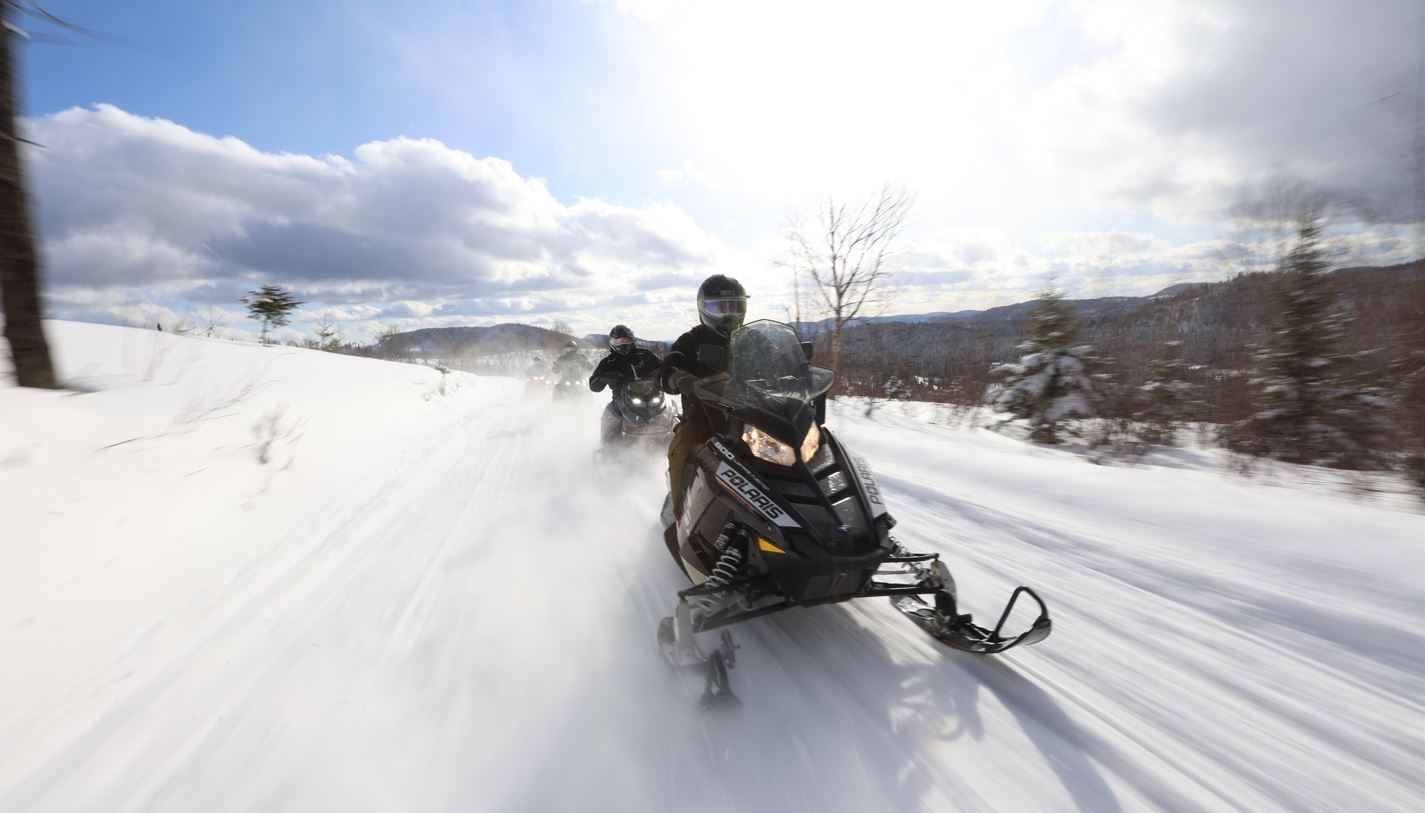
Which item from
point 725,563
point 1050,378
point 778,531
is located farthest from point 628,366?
point 1050,378

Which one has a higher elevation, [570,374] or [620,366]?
[620,366]

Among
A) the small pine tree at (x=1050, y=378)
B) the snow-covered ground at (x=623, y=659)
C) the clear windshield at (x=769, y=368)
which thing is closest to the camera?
the snow-covered ground at (x=623, y=659)

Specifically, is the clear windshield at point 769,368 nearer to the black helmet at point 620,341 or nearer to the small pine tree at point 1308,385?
the black helmet at point 620,341

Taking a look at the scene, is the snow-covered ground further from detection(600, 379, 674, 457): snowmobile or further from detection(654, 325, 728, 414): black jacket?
detection(600, 379, 674, 457): snowmobile

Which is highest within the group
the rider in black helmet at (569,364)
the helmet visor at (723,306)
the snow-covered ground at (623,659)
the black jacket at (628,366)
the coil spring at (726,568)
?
the helmet visor at (723,306)

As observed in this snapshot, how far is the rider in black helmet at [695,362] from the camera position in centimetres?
351

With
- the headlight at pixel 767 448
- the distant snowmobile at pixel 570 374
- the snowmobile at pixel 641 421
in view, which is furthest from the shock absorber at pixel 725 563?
the distant snowmobile at pixel 570 374

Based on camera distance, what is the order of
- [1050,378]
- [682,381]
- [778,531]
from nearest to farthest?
[778,531] → [682,381] → [1050,378]

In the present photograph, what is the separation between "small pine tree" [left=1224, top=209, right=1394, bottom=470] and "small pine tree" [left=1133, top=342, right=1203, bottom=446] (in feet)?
3.50

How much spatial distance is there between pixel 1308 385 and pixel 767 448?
7878 millimetres

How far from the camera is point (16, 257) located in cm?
418

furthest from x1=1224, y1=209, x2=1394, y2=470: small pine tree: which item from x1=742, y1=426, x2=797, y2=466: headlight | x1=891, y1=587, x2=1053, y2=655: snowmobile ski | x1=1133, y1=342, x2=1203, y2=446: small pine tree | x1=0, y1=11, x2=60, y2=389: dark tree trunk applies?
x1=0, y1=11, x2=60, y2=389: dark tree trunk

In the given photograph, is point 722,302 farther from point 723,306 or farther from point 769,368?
point 769,368

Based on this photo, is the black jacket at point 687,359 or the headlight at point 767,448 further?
the black jacket at point 687,359
